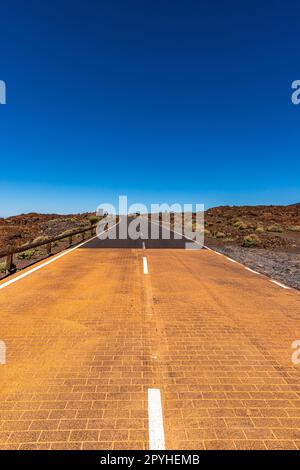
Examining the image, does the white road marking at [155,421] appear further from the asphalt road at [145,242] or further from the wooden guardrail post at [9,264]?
the asphalt road at [145,242]

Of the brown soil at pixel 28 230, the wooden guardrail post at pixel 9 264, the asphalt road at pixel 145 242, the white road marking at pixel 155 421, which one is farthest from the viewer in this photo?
the brown soil at pixel 28 230

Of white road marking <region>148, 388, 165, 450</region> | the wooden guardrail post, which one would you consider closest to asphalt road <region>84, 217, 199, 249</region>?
the wooden guardrail post

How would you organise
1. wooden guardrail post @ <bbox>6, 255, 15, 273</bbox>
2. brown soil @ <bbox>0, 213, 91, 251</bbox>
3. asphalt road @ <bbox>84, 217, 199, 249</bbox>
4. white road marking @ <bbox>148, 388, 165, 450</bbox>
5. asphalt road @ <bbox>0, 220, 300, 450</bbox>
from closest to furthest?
white road marking @ <bbox>148, 388, 165, 450</bbox>, asphalt road @ <bbox>0, 220, 300, 450</bbox>, wooden guardrail post @ <bbox>6, 255, 15, 273</bbox>, asphalt road @ <bbox>84, 217, 199, 249</bbox>, brown soil @ <bbox>0, 213, 91, 251</bbox>

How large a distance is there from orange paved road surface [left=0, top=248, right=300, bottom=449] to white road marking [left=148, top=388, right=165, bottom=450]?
0.20ft

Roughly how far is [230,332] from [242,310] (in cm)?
154

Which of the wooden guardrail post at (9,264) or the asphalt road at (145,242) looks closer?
the wooden guardrail post at (9,264)

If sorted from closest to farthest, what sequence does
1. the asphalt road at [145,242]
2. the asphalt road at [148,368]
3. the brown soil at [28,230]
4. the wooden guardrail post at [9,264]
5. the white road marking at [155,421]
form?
1. the white road marking at [155,421]
2. the asphalt road at [148,368]
3. the wooden guardrail post at [9,264]
4. the asphalt road at [145,242]
5. the brown soil at [28,230]

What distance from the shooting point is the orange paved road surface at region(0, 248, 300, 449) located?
3389 mm

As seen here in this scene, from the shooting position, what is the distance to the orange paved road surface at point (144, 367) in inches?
133

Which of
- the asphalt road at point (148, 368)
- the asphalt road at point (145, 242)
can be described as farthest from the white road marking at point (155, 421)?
the asphalt road at point (145, 242)

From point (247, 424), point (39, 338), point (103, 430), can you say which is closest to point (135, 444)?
point (103, 430)

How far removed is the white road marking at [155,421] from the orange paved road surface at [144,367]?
0.20 feet

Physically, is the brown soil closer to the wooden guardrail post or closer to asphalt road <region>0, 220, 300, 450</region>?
the wooden guardrail post

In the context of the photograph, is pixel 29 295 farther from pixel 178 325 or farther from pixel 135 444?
pixel 135 444
